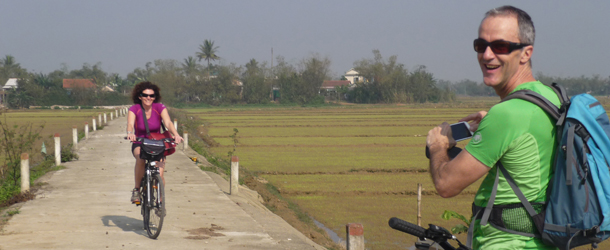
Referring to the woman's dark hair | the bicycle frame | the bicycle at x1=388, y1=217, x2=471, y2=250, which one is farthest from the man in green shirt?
the woman's dark hair

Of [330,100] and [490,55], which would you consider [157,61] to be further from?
[490,55]

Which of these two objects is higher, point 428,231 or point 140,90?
point 140,90

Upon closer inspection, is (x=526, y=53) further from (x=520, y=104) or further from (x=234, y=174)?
(x=234, y=174)

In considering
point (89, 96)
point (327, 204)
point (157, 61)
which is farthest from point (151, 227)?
point (157, 61)

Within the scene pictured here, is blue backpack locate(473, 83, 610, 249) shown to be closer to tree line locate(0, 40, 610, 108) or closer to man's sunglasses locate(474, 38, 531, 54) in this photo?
man's sunglasses locate(474, 38, 531, 54)

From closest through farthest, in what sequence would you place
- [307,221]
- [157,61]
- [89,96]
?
[307,221], [89,96], [157,61]

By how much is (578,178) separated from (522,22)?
0.69 meters

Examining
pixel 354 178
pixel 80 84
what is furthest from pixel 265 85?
pixel 354 178

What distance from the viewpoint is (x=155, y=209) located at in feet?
22.4

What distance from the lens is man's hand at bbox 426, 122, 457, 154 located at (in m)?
2.51

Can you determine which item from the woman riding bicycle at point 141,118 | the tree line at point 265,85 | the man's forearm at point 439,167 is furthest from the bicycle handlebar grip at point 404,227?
the tree line at point 265,85

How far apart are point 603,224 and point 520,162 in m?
0.36

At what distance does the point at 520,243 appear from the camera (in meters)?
2.33

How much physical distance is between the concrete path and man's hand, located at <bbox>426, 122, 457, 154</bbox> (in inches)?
173
